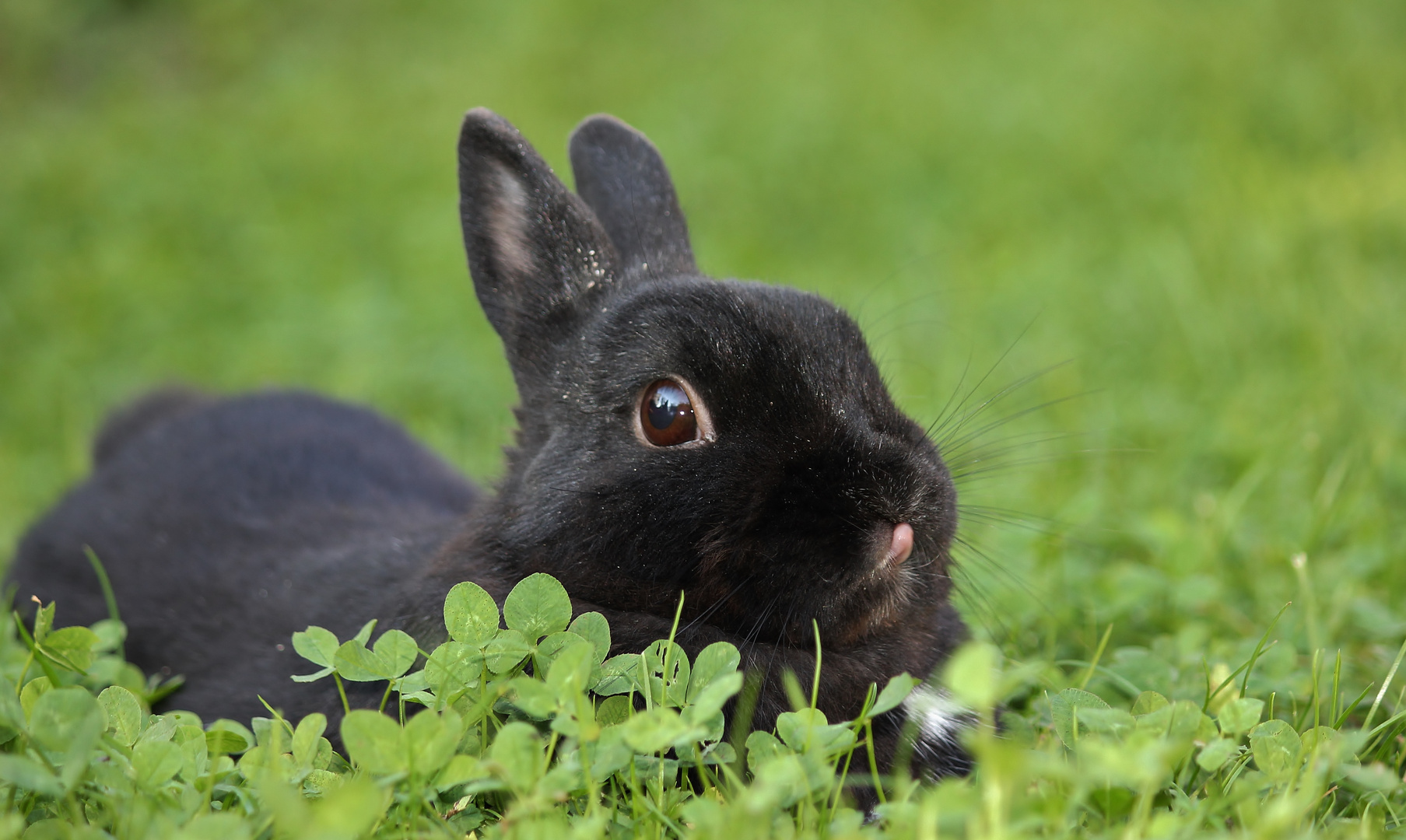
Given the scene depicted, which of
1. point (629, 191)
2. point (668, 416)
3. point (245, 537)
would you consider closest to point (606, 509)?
point (668, 416)

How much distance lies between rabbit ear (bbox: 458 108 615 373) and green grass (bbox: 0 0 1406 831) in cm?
46

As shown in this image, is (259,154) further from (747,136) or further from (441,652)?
(441,652)

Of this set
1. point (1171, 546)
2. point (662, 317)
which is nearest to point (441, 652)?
point (662, 317)

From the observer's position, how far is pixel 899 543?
2.29m

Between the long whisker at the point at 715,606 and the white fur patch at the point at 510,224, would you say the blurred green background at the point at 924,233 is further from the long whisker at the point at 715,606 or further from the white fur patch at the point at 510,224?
the white fur patch at the point at 510,224

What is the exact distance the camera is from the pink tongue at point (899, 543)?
7.53ft

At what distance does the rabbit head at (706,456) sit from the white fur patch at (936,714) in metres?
0.18

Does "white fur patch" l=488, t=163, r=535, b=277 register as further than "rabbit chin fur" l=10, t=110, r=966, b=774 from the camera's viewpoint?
Yes

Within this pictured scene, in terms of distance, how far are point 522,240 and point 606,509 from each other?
88 cm

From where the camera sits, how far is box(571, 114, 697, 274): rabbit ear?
10.7 ft

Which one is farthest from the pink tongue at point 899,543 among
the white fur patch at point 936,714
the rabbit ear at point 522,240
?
the rabbit ear at point 522,240

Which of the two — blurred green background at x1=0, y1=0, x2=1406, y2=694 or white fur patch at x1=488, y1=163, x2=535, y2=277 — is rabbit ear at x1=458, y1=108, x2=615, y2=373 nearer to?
white fur patch at x1=488, y1=163, x2=535, y2=277

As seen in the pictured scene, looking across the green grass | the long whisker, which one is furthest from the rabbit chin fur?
the green grass

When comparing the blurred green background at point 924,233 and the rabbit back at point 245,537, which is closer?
the rabbit back at point 245,537
